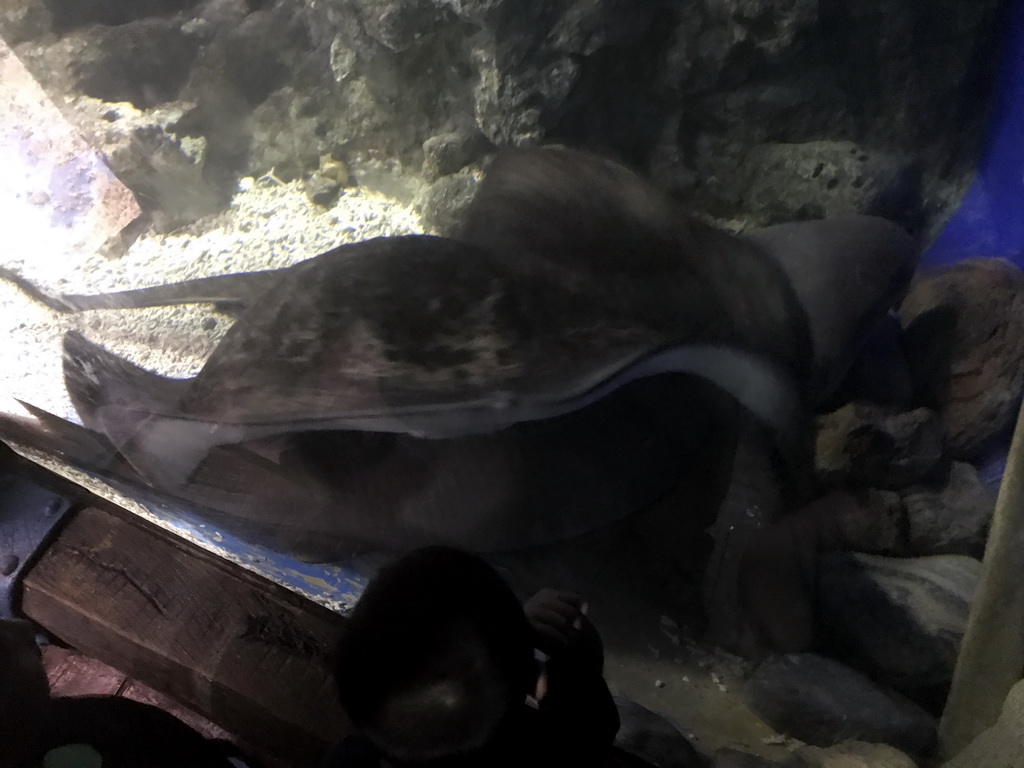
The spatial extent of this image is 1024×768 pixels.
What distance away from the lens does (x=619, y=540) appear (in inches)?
60.3

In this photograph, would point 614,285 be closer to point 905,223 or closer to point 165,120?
point 905,223

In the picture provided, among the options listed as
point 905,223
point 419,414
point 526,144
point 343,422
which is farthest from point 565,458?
point 526,144

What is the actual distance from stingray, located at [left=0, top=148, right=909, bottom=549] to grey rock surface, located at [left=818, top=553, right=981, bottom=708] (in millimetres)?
483

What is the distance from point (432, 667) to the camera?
2.61 feet

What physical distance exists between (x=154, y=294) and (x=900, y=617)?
2.87m

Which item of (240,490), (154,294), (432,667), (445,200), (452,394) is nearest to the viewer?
(432,667)

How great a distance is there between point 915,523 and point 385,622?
5.34 feet

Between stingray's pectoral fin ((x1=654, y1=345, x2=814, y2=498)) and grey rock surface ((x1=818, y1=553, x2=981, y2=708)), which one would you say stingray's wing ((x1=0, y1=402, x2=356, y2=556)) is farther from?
grey rock surface ((x1=818, y1=553, x2=981, y2=708))

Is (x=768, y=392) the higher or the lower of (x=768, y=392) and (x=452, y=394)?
the lower

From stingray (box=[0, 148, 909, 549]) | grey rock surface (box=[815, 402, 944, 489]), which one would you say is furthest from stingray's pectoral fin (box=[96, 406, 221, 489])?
grey rock surface (box=[815, 402, 944, 489])

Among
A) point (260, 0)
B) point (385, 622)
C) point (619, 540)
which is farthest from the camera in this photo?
point (260, 0)

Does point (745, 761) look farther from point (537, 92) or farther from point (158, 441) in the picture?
point (537, 92)

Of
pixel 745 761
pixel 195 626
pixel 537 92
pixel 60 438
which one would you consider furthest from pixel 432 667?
pixel 537 92

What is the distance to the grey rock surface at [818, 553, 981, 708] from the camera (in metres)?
1.52
